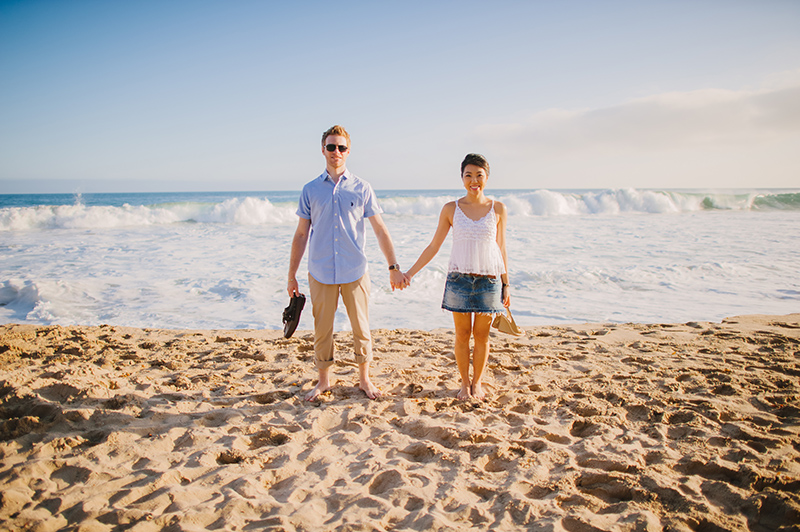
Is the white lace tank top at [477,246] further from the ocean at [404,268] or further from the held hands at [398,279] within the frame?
the ocean at [404,268]

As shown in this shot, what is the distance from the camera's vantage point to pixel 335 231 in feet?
11.3

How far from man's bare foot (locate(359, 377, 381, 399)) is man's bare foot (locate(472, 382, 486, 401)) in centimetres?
83

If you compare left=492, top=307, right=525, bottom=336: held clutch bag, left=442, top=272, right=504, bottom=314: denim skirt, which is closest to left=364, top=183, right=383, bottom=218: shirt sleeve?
left=442, top=272, right=504, bottom=314: denim skirt

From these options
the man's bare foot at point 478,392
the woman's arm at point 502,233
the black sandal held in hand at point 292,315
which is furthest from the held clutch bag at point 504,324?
the black sandal held in hand at point 292,315

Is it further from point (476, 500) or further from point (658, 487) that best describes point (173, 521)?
point (658, 487)

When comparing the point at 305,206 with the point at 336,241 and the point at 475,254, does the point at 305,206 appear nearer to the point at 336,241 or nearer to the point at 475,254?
the point at 336,241

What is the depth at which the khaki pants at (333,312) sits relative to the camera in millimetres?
3533

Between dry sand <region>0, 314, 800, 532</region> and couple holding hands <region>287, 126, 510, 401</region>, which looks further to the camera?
couple holding hands <region>287, 126, 510, 401</region>

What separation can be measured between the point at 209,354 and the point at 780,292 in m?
10.0

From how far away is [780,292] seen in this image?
8039mm

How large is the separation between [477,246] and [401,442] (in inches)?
62.4

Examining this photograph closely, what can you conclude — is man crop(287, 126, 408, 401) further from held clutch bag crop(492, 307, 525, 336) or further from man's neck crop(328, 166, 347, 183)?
held clutch bag crop(492, 307, 525, 336)

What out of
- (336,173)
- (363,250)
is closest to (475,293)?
(363,250)

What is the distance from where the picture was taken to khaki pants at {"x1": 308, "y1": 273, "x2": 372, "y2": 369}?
3533 mm
